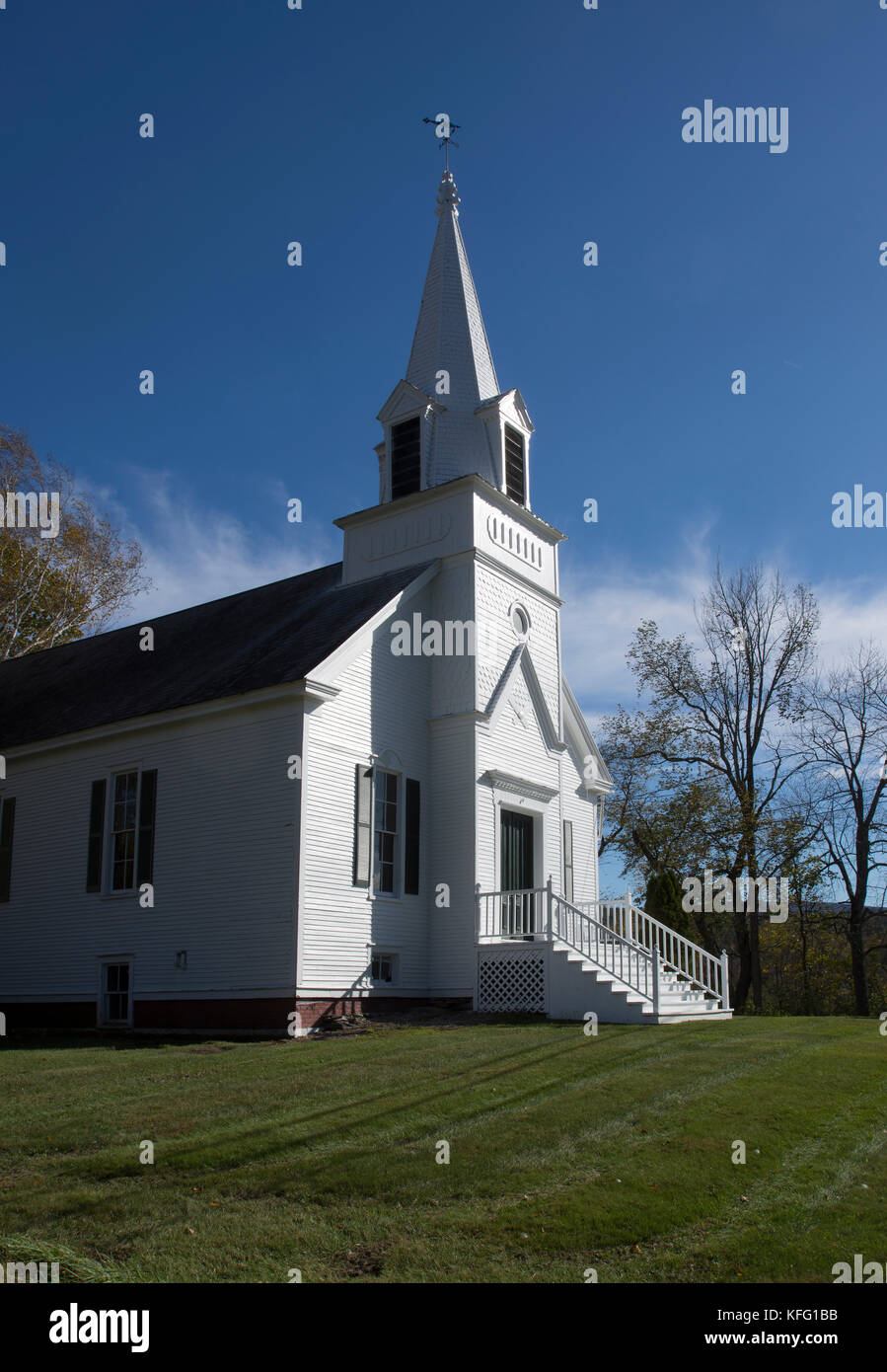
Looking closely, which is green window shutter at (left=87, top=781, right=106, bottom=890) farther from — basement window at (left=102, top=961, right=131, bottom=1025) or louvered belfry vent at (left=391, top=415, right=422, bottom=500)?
louvered belfry vent at (left=391, top=415, right=422, bottom=500)

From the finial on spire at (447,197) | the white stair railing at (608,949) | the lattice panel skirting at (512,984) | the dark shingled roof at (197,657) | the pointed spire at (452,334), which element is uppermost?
the finial on spire at (447,197)

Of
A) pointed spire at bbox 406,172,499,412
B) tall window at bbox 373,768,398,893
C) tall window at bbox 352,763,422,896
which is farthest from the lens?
pointed spire at bbox 406,172,499,412

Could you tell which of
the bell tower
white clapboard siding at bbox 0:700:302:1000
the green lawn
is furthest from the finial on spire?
the green lawn

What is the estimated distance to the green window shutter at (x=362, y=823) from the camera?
1698cm

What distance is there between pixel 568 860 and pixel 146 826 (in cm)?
839

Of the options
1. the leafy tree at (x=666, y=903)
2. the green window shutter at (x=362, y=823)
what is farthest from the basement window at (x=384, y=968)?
the leafy tree at (x=666, y=903)

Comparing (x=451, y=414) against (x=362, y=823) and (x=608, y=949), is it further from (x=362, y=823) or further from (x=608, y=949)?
(x=608, y=949)

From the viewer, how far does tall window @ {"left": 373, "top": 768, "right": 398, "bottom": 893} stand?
1762 cm

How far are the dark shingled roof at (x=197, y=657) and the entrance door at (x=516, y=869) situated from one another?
4.80 meters

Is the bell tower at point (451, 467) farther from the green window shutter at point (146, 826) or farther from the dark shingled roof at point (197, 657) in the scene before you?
the green window shutter at point (146, 826)

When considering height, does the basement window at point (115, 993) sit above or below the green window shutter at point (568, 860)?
below

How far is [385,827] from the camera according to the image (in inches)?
702

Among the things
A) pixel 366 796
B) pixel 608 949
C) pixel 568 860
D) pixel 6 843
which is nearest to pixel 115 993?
pixel 6 843

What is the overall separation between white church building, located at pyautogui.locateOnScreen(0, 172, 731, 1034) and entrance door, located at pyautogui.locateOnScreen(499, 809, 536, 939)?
0.17 ft
